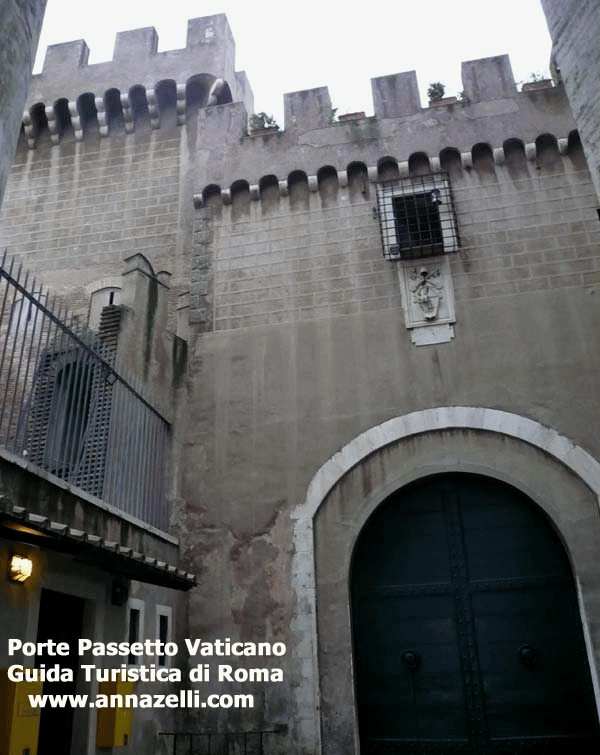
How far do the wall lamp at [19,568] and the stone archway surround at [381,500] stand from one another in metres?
3.50

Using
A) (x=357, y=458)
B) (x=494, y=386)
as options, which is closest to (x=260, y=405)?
(x=357, y=458)

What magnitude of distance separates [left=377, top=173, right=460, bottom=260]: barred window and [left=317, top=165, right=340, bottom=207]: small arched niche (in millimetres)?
686

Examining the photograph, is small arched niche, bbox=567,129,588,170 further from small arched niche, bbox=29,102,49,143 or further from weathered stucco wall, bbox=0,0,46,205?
small arched niche, bbox=29,102,49,143

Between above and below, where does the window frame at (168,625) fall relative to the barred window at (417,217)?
below

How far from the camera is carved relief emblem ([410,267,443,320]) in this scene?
364 inches

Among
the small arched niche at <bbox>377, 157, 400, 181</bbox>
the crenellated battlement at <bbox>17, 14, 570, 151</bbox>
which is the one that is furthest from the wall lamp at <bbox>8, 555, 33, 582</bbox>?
the crenellated battlement at <bbox>17, 14, 570, 151</bbox>

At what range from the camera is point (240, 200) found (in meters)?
10.8

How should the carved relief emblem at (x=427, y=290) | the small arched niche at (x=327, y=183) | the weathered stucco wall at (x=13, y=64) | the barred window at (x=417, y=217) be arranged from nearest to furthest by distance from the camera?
the weathered stucco wall at (x=13, y=64)
the carved relief emblem at (x=427, y=290)
the barred window at (x=417, y=217)
the small arched niche at (x=327, y=183)

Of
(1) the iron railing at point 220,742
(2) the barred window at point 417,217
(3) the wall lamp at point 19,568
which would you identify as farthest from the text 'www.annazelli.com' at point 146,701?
(2) the barred window at point 417,217

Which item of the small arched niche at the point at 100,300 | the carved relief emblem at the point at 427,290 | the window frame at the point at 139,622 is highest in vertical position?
the small arched niche at the point at 100,300

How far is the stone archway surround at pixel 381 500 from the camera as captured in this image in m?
7.62

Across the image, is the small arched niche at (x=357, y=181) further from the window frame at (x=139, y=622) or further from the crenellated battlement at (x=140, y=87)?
the window frame at (x=139, y=622)

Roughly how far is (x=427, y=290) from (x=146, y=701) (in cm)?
612

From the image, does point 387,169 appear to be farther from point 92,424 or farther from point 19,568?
point 19,568
